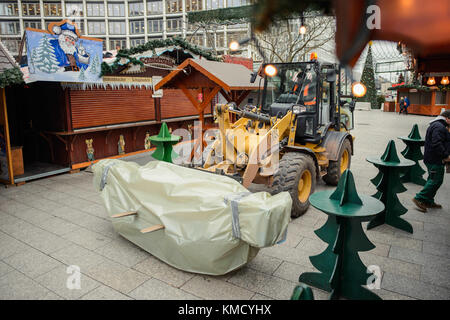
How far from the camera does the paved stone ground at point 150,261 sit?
12.5 ft

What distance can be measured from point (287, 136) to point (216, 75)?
8.89 feet

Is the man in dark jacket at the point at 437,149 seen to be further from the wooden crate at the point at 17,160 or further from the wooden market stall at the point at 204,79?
the wooden crate at the point at 17,160

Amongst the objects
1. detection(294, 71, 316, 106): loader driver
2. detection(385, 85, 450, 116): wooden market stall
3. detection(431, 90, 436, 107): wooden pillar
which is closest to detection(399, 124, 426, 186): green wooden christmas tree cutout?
detection(294, 71, 316, 106): loader driver

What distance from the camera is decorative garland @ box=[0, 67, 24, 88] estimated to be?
6.88 meters

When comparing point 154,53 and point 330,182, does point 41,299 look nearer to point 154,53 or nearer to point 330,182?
point 330,182

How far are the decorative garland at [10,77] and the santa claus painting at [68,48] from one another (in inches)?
44.0

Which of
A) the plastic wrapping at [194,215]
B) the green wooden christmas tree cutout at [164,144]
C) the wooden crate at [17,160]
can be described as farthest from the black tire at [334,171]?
the wooden crate at [17,160]

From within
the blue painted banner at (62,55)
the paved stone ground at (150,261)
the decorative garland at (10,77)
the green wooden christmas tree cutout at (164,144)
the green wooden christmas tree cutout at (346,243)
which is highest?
the blue painted banner at (62,55)

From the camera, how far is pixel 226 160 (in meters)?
6.70

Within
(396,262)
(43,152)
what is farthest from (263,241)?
(43,152)

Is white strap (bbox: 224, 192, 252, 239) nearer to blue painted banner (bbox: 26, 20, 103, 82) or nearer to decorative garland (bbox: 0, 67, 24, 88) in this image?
decorative garland (bbox: 0, 67, 24, 88)

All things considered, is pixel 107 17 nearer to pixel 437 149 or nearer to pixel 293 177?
pixel 293 177

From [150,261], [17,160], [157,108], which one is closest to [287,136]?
[150,261]

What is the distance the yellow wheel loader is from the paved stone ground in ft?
3.19
